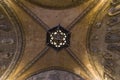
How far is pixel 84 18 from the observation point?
17453mm

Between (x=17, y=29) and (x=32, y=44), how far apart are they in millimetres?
1063

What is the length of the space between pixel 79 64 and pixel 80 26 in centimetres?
184

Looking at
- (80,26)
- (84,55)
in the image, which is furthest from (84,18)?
(84,55)

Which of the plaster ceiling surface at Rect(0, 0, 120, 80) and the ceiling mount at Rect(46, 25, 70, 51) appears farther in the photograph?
the ceiling mount at Rect(46, 25, 70, 51)

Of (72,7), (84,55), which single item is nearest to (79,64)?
(84,55)

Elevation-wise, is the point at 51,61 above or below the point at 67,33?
below

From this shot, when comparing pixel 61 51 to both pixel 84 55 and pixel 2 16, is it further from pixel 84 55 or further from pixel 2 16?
pixel 2 16

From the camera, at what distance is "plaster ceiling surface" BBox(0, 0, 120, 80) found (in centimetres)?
1666

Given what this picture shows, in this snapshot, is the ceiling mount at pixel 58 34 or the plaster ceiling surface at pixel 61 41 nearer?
the plaster ceiling surface at pixel 61 41

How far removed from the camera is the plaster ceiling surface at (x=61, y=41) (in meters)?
16.7

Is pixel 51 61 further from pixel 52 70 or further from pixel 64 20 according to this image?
pixel 64 20

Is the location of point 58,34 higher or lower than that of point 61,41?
higher

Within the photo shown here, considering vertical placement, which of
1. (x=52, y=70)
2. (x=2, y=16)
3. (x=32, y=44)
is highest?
(x=2, y=16)

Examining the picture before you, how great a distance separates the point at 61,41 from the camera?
1806 cm
